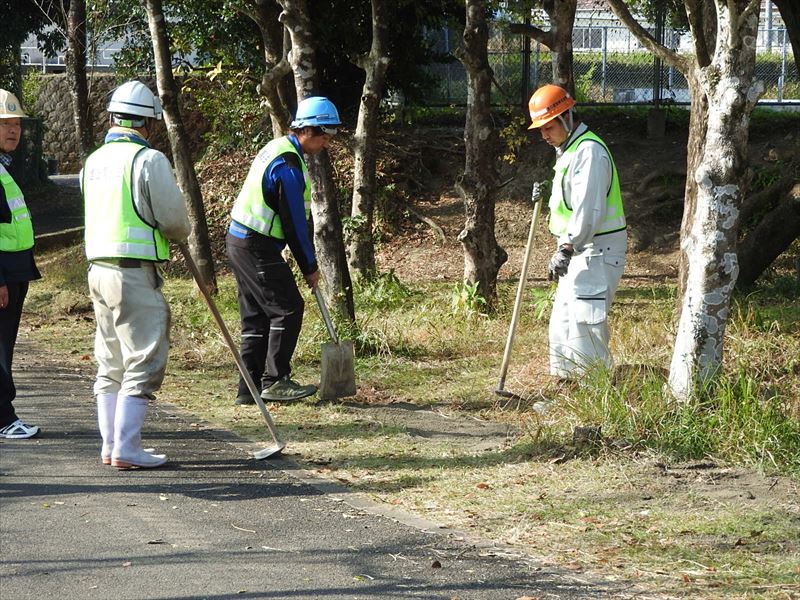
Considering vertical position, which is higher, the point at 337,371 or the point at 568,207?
the point at 568,207

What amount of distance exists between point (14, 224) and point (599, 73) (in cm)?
1608

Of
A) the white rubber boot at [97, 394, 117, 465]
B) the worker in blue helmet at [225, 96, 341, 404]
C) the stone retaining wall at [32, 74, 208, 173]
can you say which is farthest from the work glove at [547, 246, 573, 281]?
→ the stone retaining wall at [32, 74, 208, 173]

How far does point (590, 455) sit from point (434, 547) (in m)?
1.57

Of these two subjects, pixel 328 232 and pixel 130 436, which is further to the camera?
pixel 328 232

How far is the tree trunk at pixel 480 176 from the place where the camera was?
38.3ft

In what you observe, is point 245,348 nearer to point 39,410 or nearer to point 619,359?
point 39,410

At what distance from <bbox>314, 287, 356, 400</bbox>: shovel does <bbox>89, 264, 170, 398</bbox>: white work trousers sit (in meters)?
1.87

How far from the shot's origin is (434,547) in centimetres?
529

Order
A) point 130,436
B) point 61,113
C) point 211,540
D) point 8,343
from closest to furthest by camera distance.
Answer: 1. point 211,540
2. point 130,436
3. point 8,343
4. point 61,113

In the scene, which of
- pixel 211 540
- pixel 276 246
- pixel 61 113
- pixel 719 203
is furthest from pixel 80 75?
pixel 211 540

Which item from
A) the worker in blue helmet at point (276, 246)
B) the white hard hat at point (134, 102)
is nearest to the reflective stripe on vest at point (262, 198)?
the worker in blue helmet at point (276, 246)

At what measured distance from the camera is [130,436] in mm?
6473

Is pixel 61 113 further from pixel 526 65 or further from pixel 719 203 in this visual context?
pixel 719 203

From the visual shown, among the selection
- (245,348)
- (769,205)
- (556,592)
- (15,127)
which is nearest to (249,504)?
(556,592)
